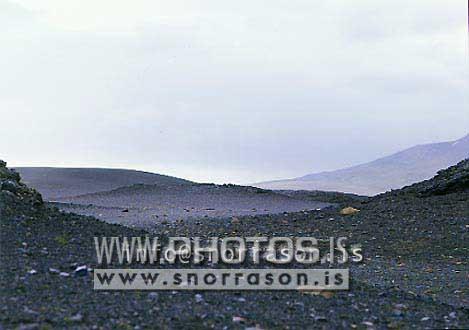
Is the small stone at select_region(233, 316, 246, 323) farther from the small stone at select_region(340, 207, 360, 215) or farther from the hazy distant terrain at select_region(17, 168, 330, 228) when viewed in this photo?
the small stone at select_region(340, 207, 360, 215)

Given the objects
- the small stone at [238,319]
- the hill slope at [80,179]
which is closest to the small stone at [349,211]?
the hill slope at [80,179]

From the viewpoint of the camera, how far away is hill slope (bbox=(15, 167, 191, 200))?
23562 millimetres

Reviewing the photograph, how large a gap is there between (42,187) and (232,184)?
6.14 metres

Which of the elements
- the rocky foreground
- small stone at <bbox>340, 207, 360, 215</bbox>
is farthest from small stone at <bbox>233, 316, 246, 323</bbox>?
small stone at <bbox>340, 207, 360, 215</bbox>

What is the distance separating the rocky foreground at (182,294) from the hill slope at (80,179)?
12898 mm

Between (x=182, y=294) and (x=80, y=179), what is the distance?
66.6ft

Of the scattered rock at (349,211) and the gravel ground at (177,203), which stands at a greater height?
the gravel ground at (177,203)

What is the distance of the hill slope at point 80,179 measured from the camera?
23562 millimetres

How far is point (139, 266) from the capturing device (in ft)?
22.2

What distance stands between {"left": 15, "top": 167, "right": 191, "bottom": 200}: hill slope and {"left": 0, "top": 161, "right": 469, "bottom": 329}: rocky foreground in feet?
42.3

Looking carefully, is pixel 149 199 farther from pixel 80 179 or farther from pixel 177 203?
pixel 80 179

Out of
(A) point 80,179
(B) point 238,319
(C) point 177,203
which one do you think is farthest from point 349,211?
(A) point 80,179

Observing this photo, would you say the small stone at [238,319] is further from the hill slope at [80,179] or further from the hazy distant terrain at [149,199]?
the hill slope at [80,179]

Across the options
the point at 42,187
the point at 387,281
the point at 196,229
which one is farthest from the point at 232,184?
the point at 387,281
